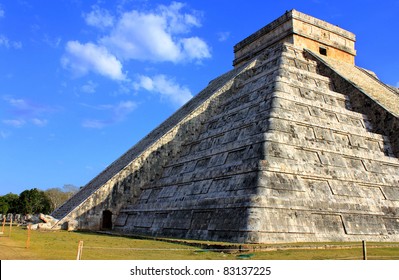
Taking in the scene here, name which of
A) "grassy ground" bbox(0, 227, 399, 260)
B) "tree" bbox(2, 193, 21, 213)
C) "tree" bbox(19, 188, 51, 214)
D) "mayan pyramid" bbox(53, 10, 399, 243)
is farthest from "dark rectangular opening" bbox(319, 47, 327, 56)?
"tree" bbox(2, 193, 21, 213)

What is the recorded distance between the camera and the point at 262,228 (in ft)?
37.1

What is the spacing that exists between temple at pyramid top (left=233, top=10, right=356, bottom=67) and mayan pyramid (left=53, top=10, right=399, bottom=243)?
10 centimetres

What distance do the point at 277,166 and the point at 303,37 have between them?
510 inches

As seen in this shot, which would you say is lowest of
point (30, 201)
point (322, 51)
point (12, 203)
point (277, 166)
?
point (12, 203)

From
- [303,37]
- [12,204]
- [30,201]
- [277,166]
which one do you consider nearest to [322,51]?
[303,37]

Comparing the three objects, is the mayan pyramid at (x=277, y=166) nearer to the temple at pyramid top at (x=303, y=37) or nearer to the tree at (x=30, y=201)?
the temple at pyramid top at (x=303, y=37)

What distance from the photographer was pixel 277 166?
1305 cm

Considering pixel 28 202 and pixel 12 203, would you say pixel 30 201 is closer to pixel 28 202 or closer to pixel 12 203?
pixel 28 202

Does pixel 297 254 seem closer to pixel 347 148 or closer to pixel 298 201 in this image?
pixel 298 201

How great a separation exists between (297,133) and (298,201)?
3285mm

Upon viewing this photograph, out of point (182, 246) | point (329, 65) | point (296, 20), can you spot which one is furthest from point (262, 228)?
point (296, 20)

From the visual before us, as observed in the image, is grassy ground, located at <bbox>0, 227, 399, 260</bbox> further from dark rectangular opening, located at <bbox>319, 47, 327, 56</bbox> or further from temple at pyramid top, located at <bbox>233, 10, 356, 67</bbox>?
dark rectangular opening, located at <bbox>319, 47, 327, 56</bbox>

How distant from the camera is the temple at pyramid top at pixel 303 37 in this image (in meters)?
23.2

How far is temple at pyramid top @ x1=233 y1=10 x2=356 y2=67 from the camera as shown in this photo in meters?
23.2
